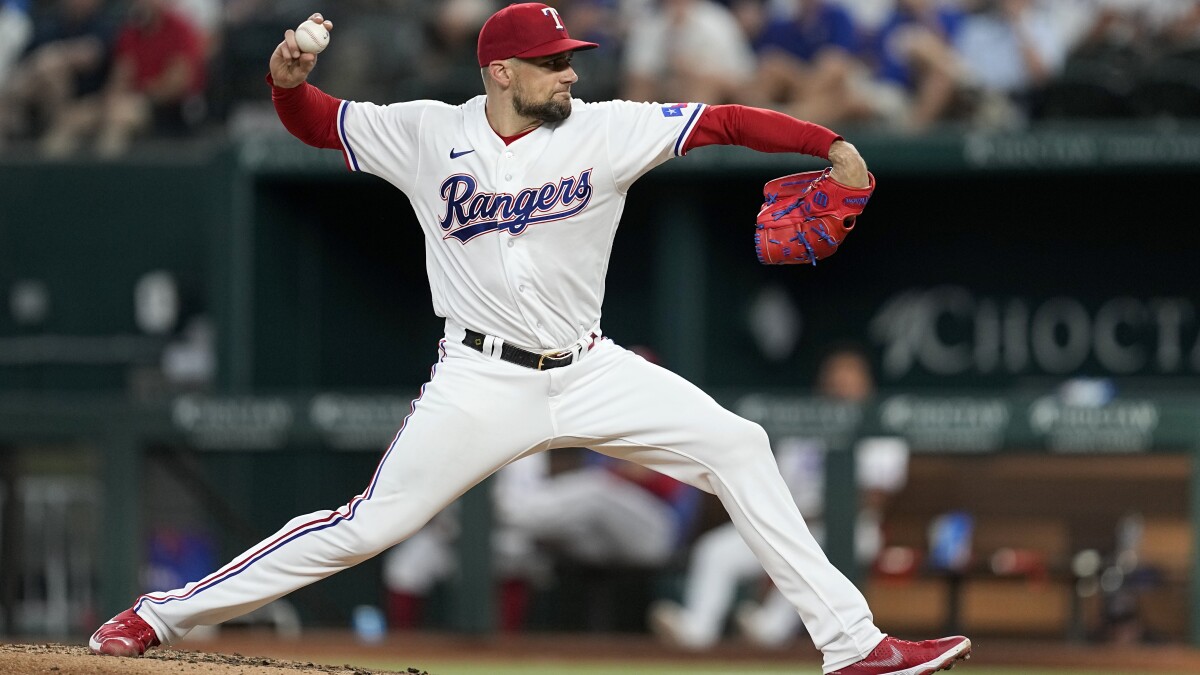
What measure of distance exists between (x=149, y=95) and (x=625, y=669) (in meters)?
4.87

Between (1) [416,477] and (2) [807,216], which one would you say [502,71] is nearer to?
(2) [807,216]

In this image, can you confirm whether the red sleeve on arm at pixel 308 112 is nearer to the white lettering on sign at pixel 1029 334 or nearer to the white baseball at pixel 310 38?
the white baseball at pixel 310 38

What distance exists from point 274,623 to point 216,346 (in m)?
1.80

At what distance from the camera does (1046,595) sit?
7336mm

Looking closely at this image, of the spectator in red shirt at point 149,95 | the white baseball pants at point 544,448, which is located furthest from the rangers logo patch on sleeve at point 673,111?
the spectator in red shirt at point 149,95

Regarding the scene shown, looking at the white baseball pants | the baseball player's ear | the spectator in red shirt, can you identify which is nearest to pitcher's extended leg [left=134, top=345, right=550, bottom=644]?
the white baseball pants

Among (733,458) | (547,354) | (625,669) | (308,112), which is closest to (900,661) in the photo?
(733,458)

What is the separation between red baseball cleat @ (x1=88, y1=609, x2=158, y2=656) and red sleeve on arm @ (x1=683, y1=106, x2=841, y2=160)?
1.73 m

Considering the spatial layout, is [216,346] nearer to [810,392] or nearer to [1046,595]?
[810,392]

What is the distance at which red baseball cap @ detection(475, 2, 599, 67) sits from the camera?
4.15 meters

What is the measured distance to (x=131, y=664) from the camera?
420 centimetres

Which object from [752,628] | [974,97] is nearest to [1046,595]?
[752,628]

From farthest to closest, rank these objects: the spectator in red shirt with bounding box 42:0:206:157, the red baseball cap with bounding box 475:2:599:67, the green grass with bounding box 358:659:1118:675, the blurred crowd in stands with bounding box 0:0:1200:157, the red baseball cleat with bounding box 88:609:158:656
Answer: the spectator in red shirt with bounding box 42:0:206:157 → the blurred crowd in stands with bounding box 0:0:1200:157 → the green grass with bounding box 358:659:1118:675 → the red baseball cleat with bounding box 88:609:158:656 → the red baseball cap with bounding box 475:2:599:67

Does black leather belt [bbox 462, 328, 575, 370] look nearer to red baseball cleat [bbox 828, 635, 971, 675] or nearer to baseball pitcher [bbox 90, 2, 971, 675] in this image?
baseball pitcher [bbox 90, 2, 971, 675]
